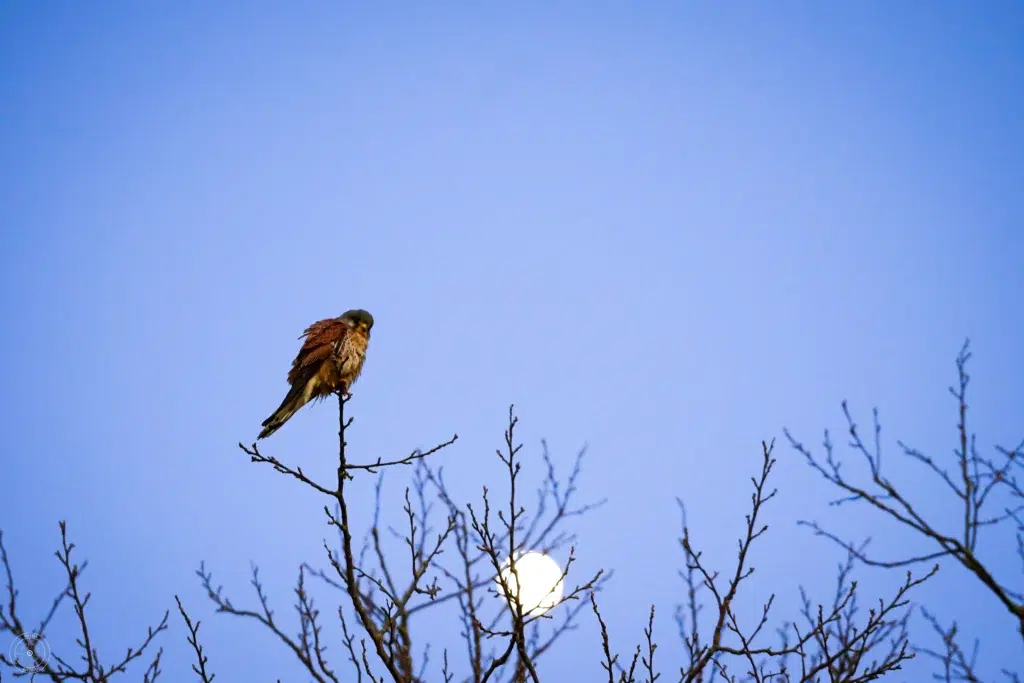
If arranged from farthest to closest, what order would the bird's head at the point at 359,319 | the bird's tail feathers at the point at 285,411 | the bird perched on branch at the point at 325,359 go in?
1. the bird's head at the point at 359,319
2. the bird perched on branch at the point at 325,359
3. the bird's tail feathers at the point at 285,411

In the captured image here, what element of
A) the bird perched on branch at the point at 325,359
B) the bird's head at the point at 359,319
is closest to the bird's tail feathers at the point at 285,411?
the bird perched on branch at the point at 325,359

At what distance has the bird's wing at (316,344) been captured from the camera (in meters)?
6.55

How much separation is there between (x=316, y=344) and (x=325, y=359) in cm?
33

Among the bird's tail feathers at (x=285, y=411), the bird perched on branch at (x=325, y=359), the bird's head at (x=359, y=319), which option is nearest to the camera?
the bird's tail feathers at (x=285, y=411)

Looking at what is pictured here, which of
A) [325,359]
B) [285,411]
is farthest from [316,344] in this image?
[285,411]

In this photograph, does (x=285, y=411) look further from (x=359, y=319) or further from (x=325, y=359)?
(x=359, y=319)

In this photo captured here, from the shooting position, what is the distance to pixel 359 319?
294 inches

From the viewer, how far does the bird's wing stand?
655 centimetres

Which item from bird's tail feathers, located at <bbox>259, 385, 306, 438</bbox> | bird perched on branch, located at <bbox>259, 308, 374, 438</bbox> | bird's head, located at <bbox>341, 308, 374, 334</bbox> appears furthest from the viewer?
bird's head, located at <bbox>341, 308, 374, 334</bbox>

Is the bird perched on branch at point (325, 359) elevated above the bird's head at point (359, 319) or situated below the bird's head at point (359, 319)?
below

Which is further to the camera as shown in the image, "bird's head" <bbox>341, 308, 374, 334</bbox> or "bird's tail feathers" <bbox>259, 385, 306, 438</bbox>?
"bird's head" <bbox>341, 308, 374, 334</bbox>

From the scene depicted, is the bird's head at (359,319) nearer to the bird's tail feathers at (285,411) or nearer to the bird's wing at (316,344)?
the bird's wing at (316,344)

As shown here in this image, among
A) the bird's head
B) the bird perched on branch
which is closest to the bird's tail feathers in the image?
the bird perched on branch

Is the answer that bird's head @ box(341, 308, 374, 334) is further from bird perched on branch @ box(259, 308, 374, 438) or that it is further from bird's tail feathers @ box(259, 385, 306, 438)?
bird's tail feathers @ box(259, 385, 306, 438)
